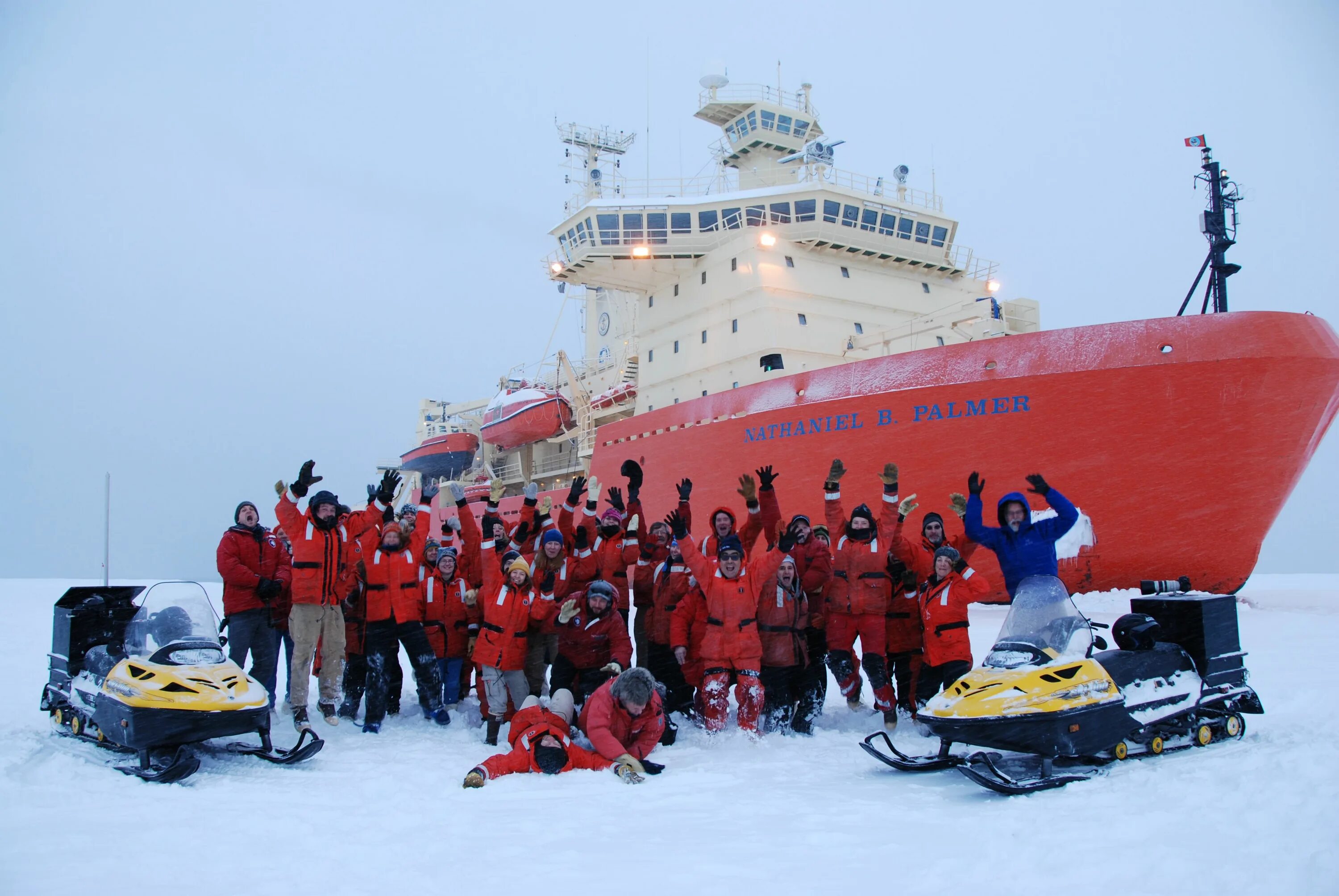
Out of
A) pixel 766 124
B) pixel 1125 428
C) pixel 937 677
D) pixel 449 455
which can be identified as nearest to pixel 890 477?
pixel 937 677

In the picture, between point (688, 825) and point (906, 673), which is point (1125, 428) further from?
point (688, 825)

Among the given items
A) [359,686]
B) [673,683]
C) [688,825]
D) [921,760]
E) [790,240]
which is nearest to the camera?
[688,825]

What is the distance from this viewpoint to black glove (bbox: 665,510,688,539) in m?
5.27

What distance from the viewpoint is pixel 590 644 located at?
17.0ft

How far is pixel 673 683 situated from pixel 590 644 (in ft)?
2.46

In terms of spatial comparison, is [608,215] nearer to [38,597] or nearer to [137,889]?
[137,889]

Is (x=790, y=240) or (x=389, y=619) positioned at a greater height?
(x=790, y=240)

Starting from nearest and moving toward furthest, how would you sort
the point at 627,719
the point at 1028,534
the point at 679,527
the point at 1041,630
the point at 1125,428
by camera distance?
the point at 1041,630 → the point at 627,719 → the point at 1028,534 → the point at 679,527 → the point at 1125,428

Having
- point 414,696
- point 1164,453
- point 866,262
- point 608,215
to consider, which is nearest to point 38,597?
point 608,215

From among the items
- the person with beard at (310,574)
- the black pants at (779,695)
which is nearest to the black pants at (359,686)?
the person with beard at (310,574)

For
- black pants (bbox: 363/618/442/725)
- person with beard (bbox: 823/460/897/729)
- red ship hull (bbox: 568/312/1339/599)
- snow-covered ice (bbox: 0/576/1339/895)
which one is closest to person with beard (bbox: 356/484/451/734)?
black pants (bbox: 363/618/442/725)

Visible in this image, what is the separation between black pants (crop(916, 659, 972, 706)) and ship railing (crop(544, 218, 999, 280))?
29.4ft

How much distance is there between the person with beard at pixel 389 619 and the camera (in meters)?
5.39

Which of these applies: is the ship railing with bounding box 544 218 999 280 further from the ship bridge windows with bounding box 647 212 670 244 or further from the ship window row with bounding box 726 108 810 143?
the ship window row with bounding box 726 108 810 143
